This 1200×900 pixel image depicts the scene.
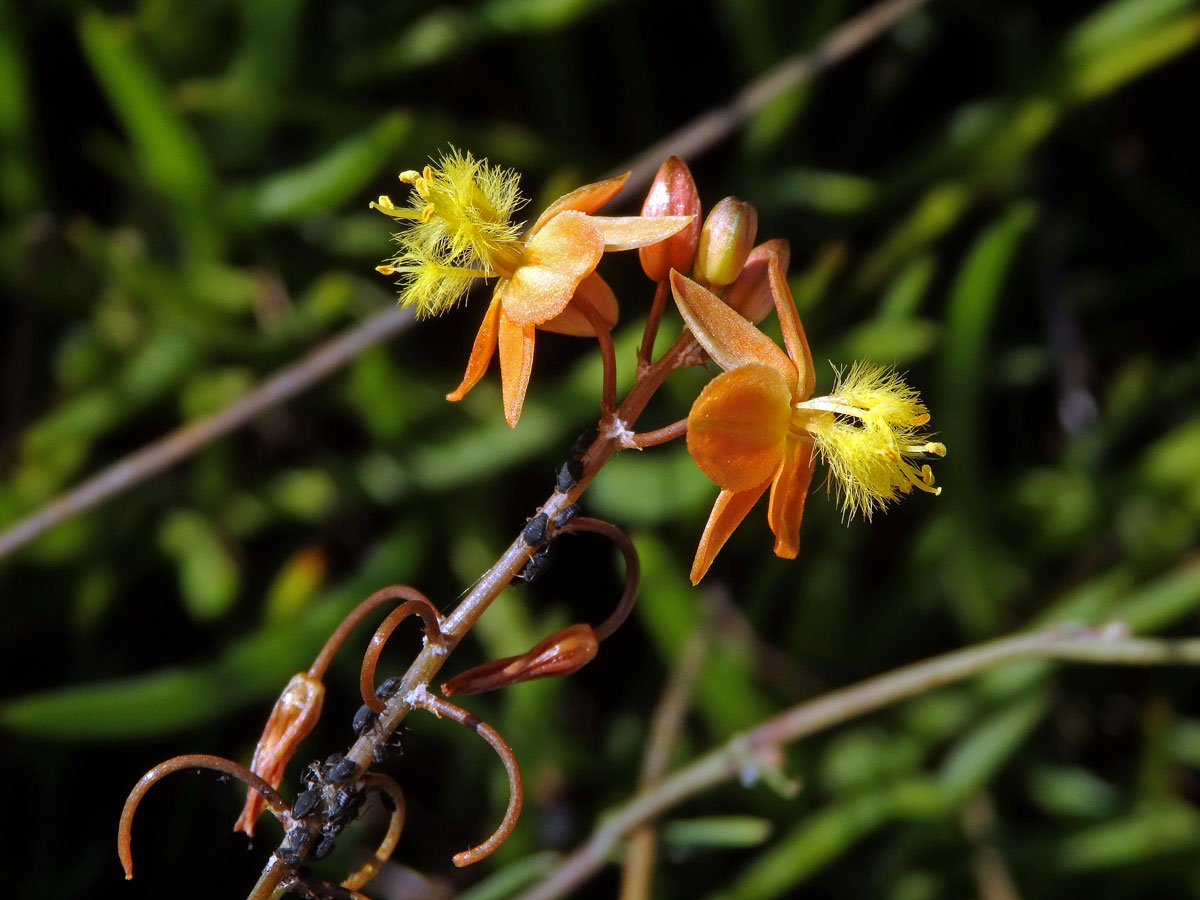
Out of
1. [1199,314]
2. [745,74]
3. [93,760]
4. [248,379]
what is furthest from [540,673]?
[1199,314]

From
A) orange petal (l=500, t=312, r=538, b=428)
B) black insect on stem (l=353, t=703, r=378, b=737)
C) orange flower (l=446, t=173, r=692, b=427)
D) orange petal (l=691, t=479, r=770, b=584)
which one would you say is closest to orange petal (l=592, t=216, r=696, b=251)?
orange flower (l=446, t=173, r=692, b=427)

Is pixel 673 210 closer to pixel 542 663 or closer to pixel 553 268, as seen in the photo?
pixel 553 268

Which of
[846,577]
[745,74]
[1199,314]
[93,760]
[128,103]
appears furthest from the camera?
[1199,314]

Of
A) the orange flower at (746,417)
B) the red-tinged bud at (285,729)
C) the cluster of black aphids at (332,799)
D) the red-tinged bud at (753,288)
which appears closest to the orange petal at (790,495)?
the orange flower at (746,417)

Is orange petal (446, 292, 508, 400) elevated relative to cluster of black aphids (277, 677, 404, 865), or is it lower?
elevated

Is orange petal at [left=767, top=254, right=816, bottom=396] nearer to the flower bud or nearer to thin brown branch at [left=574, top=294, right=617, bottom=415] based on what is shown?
the flower bud

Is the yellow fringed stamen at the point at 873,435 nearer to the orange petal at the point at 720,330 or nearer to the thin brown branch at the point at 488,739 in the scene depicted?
the orange petal at the point at 720,330

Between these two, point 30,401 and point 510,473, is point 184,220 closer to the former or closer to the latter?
point 30,401
